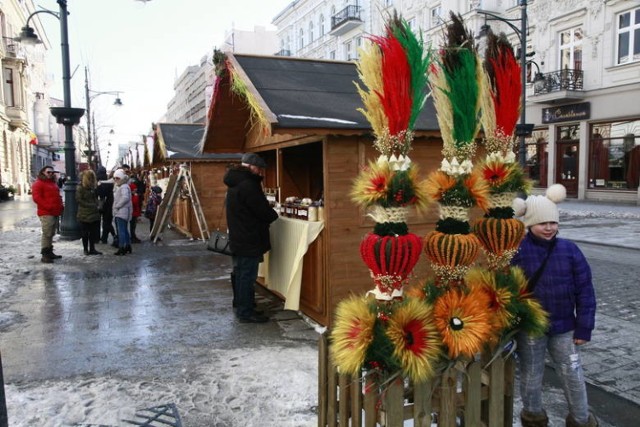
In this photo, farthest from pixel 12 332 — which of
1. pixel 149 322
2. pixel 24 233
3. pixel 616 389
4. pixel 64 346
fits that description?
pixel 24 233

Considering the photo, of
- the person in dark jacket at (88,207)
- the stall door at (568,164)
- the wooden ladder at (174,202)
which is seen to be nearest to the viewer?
the person in dark jacket at (88,207)

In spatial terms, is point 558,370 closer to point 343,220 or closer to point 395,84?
point 395,84

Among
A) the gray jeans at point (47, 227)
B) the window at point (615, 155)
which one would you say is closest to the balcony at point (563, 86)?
the window at point (615, 155)

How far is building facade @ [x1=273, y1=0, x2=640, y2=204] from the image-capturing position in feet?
65.9

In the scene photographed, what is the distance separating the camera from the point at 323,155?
506 cm

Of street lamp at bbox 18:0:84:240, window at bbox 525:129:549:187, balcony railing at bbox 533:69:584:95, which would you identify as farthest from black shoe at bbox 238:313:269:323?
window at bbox 525:129:549:187

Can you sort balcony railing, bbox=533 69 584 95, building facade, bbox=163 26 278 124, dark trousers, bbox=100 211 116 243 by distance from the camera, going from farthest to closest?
building facade, bbox=163 26 278 124 → balcony railing, bbox=533 69 584 95 → dark trousers, bbox=100 211 116 243

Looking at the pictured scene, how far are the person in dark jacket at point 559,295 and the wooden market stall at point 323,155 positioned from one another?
228 cm

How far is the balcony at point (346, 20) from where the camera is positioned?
114 ft

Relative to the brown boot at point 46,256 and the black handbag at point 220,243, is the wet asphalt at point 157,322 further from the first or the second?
the black handbag at point 220,243

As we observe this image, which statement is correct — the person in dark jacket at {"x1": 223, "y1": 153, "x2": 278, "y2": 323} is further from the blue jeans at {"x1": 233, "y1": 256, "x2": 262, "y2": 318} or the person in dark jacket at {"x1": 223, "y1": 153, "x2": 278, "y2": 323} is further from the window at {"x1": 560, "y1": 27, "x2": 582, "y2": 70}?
the window at {"x1": 560, "y1": 27, "x2": 582, "y2": 70}

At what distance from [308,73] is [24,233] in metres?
11.6

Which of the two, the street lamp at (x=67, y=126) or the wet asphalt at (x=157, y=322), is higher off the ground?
the street lamp at (x=67, y=126)

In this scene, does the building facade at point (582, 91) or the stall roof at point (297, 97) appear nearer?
the stall roof at point (297, 97)
